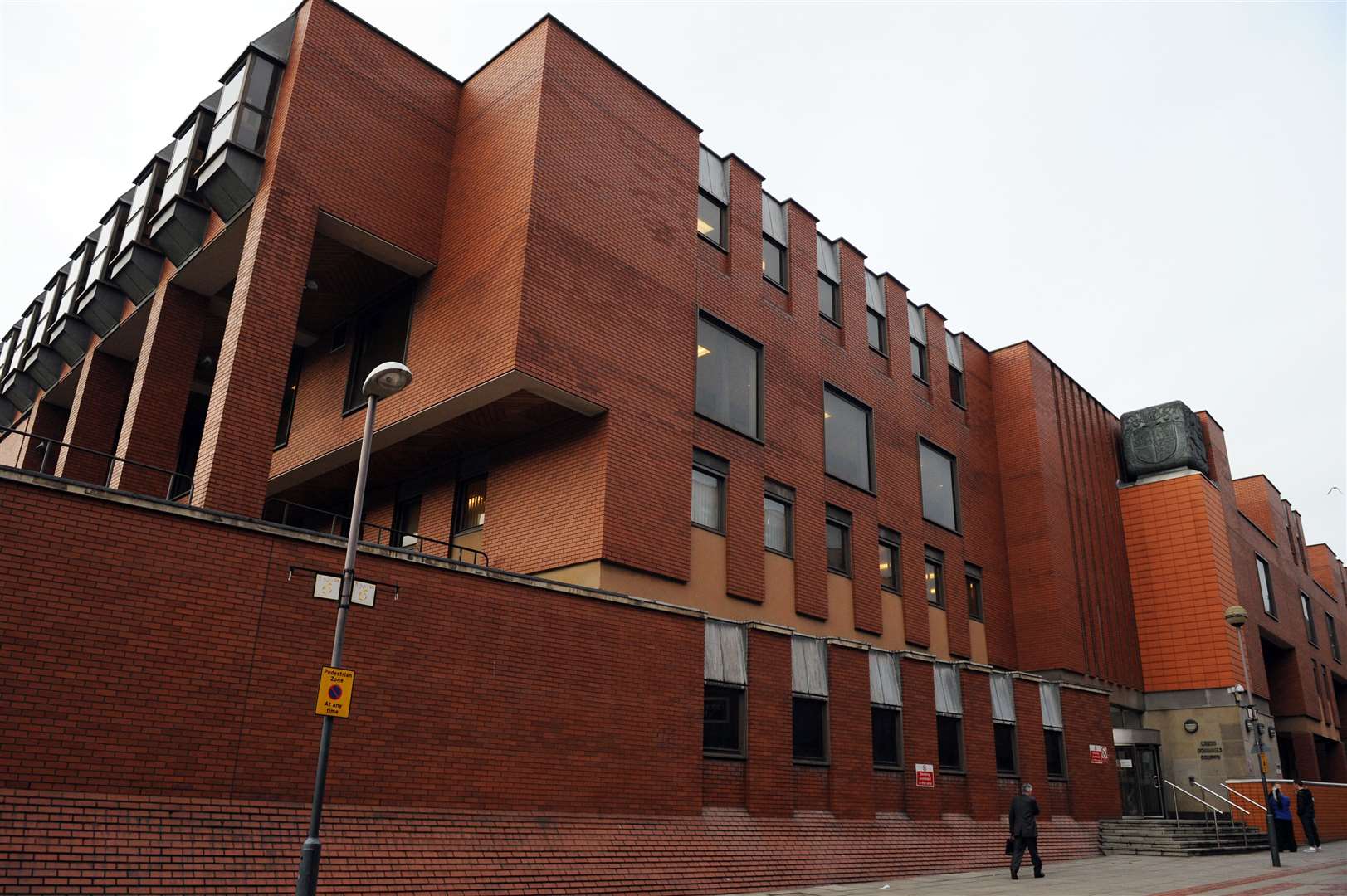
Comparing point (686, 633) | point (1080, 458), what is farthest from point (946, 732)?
point (1080, 458)

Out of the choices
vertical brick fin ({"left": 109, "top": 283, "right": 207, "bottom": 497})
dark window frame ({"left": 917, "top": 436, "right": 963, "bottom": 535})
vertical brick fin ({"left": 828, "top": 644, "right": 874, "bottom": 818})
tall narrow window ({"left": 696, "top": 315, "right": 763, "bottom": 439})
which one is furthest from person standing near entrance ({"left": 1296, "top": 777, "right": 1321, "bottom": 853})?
vertical brick fin ({"left": 109, "top": 283, "right": 207, "bottom": 497})

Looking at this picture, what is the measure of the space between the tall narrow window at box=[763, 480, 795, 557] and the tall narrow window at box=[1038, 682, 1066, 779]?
28.8ft

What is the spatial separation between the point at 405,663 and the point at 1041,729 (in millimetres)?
18733

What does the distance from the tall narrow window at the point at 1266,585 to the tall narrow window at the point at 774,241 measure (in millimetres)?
28335

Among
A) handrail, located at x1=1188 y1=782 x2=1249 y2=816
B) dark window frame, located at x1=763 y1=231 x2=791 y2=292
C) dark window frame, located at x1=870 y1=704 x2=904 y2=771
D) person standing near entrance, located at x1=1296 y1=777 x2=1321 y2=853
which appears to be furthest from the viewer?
handrail, located at x1=1188 y1=782 x2=1249 y2=816

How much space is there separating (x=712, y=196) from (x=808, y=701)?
1259cm

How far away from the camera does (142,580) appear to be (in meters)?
11.1

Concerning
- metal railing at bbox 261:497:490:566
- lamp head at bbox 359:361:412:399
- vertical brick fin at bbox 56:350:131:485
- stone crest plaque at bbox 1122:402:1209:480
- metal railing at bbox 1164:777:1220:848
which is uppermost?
Answer: stone crest plaque at bbox 1122:402:1209:480

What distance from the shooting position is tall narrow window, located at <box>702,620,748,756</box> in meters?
17.3

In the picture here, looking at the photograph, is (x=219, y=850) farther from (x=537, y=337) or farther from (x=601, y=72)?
(x=601, y=72)

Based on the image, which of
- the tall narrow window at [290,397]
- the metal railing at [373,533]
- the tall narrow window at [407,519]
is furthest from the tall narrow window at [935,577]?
the tall narrow window at [290,397]

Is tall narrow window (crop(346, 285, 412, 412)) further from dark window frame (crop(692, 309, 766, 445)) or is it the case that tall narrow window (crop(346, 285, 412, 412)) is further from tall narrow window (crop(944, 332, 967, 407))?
tall narrow window (crop(944, 332, 967, 407))

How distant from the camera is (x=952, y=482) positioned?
100 ft

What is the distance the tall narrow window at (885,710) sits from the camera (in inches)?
811
